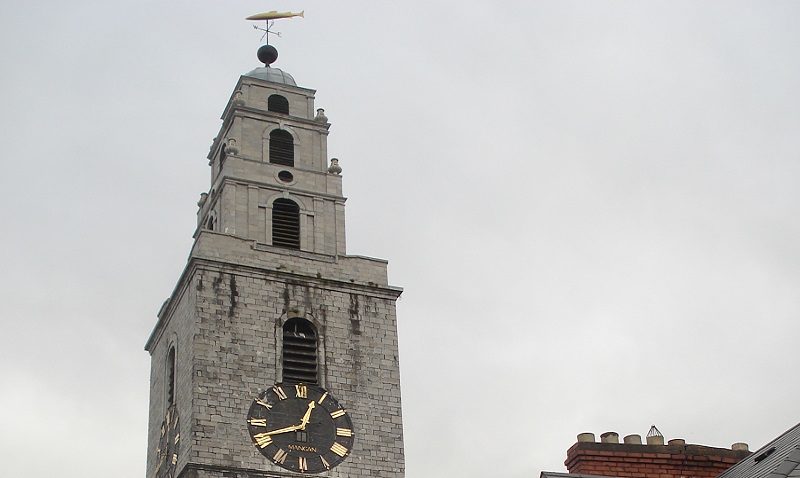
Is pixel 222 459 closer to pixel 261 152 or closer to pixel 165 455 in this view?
pixel 165 455

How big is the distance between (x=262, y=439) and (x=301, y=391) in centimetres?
183

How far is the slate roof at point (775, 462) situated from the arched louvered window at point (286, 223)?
2096 cm

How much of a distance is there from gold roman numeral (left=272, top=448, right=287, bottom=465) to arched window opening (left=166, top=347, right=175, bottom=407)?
13.4 ft

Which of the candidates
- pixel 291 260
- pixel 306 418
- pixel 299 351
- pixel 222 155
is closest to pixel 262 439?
pixel 306 418

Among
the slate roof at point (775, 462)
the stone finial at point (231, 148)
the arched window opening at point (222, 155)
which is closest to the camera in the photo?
the slate roof at point (775, 462)

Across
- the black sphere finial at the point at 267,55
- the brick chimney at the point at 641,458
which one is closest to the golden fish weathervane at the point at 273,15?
the black sphere finial at the point at 267,55

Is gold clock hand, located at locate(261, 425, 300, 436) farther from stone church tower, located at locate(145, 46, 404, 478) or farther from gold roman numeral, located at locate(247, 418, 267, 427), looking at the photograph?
gold roman numeral, located at locate(247, 418, 267, 427)

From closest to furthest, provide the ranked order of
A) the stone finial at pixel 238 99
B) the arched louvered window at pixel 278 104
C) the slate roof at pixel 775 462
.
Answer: the slate roof at pixel 775 462 → the stone finial at pixel 238 99 → the arched louvered window at pixel 278 104

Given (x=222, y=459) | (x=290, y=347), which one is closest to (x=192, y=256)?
(x=290, y=347)

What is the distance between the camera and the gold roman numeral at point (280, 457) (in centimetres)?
3319

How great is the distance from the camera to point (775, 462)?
1596 centimetres

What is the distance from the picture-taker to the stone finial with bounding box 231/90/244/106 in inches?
1610

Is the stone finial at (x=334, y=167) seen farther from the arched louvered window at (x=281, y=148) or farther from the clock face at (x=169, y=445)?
the clock face at (x=169, y=445)

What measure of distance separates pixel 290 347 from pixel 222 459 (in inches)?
155
